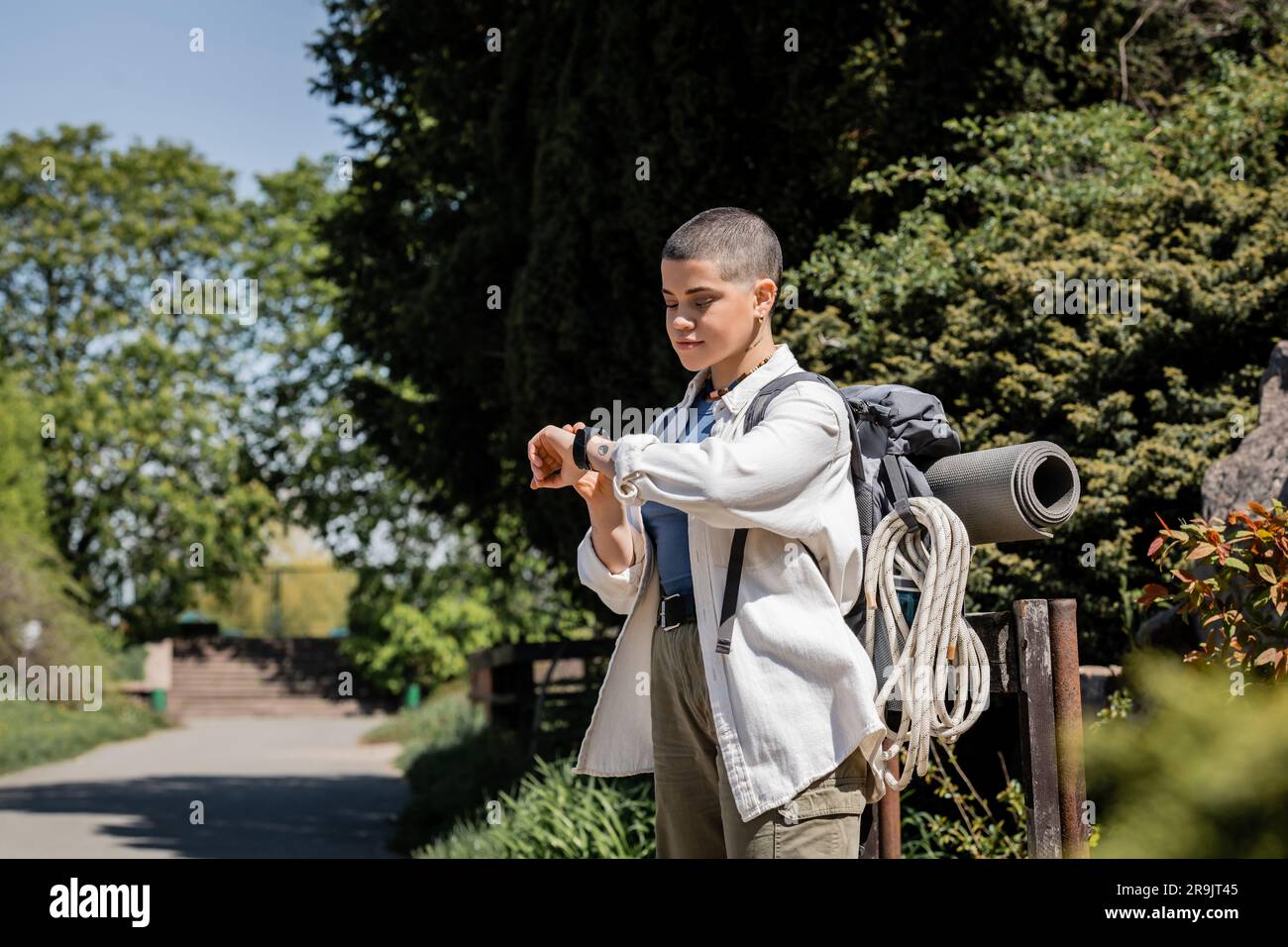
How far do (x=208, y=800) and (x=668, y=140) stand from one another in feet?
28.9

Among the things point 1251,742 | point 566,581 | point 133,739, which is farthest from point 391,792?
point 1251,742

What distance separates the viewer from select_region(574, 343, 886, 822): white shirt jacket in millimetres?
2488

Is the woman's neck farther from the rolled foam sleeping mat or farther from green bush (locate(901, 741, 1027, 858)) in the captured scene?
green bush (locate(901, 741, 1027, 858))

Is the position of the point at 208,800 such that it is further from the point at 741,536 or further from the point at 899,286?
the point at 741,536

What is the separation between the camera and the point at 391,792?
15375mm

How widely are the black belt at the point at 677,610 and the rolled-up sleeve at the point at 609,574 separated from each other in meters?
0.09

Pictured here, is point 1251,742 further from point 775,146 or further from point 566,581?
point 566,581

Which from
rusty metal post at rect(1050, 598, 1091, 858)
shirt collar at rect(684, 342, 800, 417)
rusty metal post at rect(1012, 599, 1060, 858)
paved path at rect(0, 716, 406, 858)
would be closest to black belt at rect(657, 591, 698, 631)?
shirt collar at rect(684, 342, 800, 417)

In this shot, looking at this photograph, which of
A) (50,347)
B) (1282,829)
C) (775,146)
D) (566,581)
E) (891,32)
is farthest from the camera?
(50,347)

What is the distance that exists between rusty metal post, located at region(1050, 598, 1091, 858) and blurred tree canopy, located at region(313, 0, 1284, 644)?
372cm

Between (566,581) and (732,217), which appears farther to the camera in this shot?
(566,581)

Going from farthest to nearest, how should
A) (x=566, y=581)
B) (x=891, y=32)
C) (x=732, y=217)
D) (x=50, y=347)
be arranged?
(x=50, y=347)
(x=566, y=581)
(x=891, y=32)
(x=732, y=217)

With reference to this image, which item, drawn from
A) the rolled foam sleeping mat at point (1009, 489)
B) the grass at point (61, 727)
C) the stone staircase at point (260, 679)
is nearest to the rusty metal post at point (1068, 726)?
the rolled foam sleeping mat at point (1009, 489)
